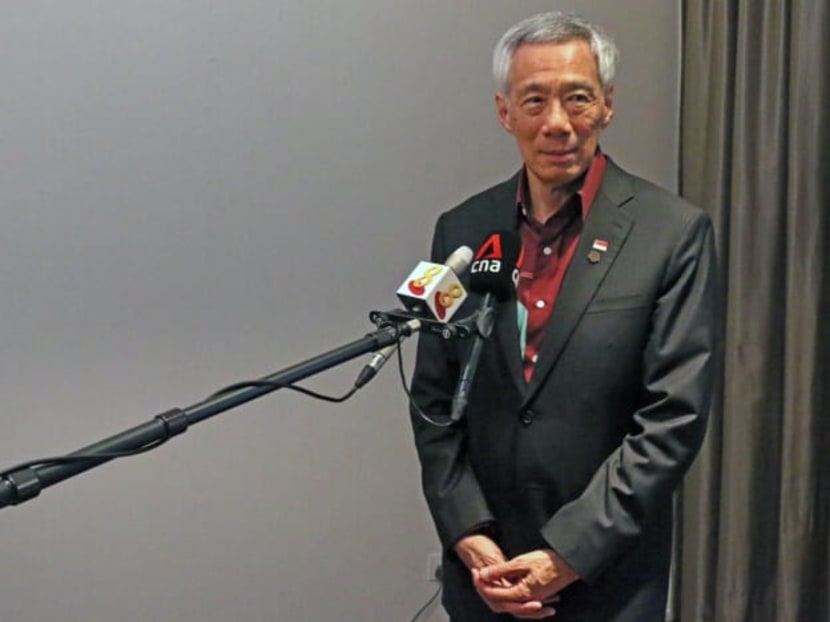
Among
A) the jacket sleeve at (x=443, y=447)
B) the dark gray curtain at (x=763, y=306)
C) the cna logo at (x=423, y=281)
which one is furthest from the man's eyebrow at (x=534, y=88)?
the dark gray curtain at (x=763, y=306)

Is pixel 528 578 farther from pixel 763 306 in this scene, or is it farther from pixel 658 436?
pixel 763 306

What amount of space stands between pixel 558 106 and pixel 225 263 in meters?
1.26

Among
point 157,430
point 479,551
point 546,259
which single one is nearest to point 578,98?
point 546,259

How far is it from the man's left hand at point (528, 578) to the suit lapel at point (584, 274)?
24 cm

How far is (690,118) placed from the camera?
2672 mm

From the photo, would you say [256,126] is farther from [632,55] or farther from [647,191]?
[647,191]

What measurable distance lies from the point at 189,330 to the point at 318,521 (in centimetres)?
63

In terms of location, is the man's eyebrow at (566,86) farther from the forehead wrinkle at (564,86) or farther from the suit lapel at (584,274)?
the suit lapel at (584,274)

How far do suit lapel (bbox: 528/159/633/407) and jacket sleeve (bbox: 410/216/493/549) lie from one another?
0.56ft

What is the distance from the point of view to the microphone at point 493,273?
139 cm

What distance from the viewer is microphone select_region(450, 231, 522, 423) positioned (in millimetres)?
1388

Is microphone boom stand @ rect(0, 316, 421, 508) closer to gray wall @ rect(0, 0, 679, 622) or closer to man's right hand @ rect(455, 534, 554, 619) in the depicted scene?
man's right hand @ rect(455, 534, 554, 619)

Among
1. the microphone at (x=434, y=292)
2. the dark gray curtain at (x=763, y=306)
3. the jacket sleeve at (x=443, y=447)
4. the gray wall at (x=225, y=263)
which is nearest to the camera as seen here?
the microphone at (x=434, y=292)

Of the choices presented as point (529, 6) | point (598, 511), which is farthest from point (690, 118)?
point (598, 511)
